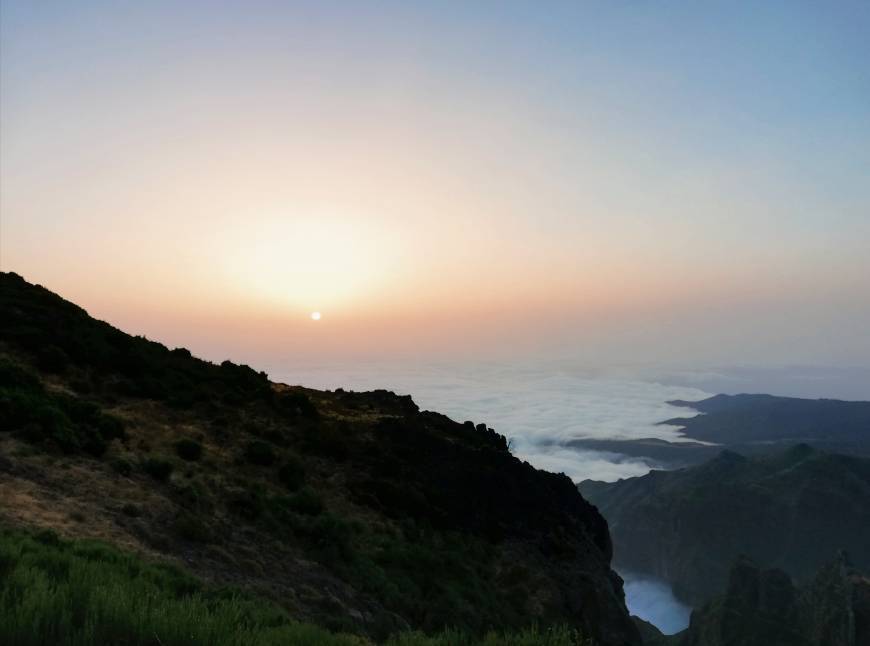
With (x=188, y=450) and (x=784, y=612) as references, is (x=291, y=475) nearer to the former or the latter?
(x=188, y=450)

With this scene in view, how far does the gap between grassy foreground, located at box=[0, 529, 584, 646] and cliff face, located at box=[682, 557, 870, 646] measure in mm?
134730

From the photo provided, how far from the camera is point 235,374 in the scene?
126 ft

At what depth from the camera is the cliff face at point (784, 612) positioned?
353 feet

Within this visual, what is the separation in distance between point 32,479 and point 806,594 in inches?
6063

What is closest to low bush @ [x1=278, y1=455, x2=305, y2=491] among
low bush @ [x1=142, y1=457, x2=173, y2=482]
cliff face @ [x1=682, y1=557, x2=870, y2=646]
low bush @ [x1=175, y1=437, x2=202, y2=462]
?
low bush @ [x1=175, y1=437, x2=202, y2=462]

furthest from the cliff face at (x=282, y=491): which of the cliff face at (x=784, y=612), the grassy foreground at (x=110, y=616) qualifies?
the cliff face at (x=784, y=612)

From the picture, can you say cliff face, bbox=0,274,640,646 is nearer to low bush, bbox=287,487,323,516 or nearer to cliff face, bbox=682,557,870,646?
low bush, bbox=287,487,323,516

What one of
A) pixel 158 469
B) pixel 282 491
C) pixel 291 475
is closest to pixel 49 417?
pixel 158 469

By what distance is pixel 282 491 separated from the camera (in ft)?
73.8

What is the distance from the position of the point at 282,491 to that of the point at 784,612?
147 metres

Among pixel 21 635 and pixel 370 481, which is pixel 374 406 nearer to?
pixel 370 481

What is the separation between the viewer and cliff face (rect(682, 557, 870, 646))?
10769 centimetres

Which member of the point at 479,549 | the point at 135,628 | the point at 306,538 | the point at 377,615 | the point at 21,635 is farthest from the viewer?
the point at 479,549

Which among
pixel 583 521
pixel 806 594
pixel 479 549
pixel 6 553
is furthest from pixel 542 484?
pixel 806 594
